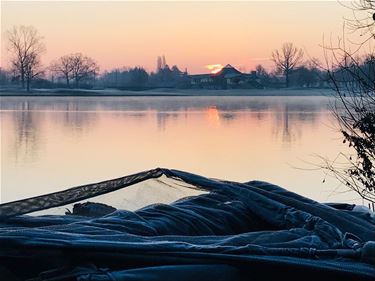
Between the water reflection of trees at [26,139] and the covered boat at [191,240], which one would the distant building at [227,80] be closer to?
the water reflection of trees at [26,139]

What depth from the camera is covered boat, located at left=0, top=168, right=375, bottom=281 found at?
1.27 m

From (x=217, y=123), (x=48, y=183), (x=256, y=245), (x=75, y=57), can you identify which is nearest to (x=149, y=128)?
(x=217, y=123)

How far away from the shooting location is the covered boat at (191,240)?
127 centimetres

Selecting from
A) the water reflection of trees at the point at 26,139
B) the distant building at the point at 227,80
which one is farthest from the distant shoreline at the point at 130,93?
the water reflection of trees at the point at 26,139

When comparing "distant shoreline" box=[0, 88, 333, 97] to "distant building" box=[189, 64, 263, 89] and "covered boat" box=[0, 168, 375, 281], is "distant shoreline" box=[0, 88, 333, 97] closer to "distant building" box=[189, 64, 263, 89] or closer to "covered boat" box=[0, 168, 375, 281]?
"distant building" box=[189, 64, 263, 89]

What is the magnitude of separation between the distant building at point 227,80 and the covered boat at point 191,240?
5851cm

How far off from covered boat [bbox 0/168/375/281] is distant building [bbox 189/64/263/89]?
5851cm

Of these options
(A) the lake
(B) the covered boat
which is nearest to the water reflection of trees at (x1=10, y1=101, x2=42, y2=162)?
(A) the lake

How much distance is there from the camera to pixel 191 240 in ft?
4.85

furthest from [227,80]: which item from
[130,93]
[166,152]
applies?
[166,152]

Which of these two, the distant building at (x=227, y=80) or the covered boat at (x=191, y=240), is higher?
the distant building at (x=227, y=80)

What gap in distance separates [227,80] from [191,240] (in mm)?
61557

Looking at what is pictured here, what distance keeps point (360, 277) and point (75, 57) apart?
2256 inches

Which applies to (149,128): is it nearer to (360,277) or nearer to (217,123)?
(217,123)
